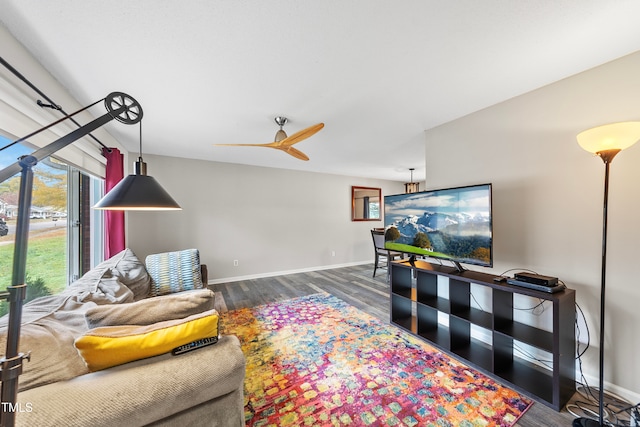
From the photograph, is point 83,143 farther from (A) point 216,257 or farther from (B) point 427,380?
(B) point 427,380

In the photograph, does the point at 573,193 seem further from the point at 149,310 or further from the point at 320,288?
the point at 320,288

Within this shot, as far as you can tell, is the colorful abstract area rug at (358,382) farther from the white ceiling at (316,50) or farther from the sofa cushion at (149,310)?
the white ceiling at (316,50)

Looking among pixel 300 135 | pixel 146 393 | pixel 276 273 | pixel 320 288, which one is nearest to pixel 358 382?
pixel 146 393

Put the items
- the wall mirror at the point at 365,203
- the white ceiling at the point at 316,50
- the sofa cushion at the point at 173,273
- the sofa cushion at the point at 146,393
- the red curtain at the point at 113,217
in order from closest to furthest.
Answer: the sofa cushion at the point at 146,393
the white ceiling at the point at 316,50
the sofa cushion at the point at 173,273
the red curtain at the point at 113,217
the wall mirror at the point at 365,203

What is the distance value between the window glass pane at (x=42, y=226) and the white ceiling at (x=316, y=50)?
29.2 inches

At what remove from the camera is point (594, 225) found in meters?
Answer: 1.72

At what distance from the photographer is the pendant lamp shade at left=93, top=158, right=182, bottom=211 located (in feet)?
3.80

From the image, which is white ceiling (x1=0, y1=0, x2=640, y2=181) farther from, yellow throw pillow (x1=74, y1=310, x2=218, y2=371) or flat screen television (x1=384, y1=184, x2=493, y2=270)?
yellow throw pillow (x1=74, y1=310, x2=218, y2=371)

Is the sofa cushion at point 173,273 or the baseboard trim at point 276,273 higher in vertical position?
the sofa cushion at point 173,273

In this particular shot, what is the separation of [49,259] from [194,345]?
2.06m

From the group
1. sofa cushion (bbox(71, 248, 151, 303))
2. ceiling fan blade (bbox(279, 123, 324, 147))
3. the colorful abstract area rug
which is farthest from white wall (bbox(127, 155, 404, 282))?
ceiling fan blade (bbox(279, 123, 324, 147))

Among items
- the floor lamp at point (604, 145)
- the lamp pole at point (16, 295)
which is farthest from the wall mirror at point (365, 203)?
the lamp pole at point (16, 295)

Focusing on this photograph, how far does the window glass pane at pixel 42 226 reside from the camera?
1.52 metres

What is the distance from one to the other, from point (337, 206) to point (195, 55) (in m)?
4.52
